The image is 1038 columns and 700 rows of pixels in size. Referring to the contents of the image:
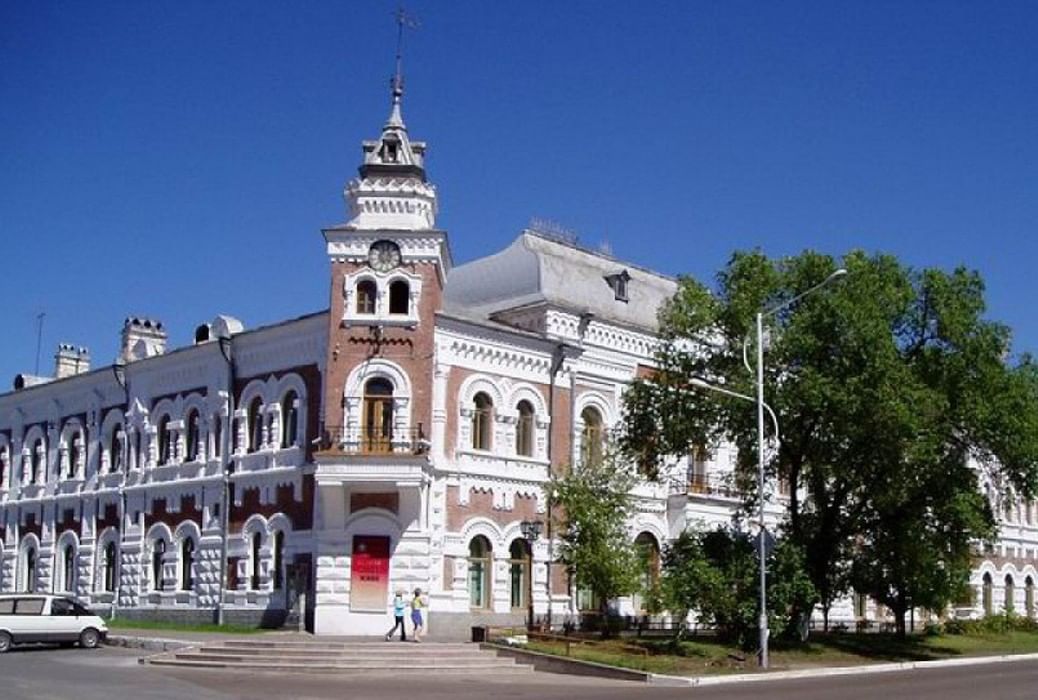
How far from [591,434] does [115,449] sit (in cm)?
1976

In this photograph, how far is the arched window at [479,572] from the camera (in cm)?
4206

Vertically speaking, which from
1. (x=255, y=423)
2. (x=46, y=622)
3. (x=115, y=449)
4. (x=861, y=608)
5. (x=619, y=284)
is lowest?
(x=861, y=608)

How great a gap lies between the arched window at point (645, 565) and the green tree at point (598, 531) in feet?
0.85

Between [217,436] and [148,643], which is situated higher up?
[217,436]

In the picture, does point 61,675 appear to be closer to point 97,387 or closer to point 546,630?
point 546,630

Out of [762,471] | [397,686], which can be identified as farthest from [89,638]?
[762,471]

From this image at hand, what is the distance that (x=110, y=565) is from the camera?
1991 inches

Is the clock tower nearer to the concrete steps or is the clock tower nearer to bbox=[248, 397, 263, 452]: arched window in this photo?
bbox=[248, 397, 263, 452]: arched window

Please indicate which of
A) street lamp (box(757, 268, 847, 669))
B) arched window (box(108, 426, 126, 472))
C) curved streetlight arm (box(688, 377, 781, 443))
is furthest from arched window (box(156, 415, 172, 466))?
street lamp (box(757, 268, 847, 669))

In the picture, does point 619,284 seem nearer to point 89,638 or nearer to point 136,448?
point 136,448

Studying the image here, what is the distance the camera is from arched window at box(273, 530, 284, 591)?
42.4 m

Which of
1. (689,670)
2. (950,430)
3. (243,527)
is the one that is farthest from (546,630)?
(950,430)

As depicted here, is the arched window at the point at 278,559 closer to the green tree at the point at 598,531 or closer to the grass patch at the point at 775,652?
the green tree at the point at 598,531

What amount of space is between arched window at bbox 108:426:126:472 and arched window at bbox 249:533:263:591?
1025 centimetres
